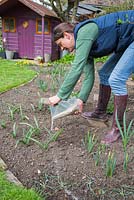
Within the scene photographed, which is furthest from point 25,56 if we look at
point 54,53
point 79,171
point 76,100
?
point 79,171

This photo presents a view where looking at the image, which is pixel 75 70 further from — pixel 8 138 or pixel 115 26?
pixel 8 138

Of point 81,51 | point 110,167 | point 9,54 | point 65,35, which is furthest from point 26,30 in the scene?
point 110,167

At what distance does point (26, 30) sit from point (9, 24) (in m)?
0.84

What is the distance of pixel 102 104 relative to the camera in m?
3.13

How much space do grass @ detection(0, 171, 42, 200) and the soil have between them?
10 cm

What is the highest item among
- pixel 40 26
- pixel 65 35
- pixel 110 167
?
pixel 40 26

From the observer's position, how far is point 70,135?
2.73 metres

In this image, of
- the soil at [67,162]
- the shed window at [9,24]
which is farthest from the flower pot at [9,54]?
the soil at [67,162]

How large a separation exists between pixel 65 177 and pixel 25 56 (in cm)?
959

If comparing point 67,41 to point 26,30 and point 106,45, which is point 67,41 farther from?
point 26,30

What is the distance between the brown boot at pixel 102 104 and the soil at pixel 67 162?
80mm

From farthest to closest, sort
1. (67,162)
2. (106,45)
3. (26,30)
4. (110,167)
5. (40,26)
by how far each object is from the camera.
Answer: (26,30) → (40,26) → (106,45) → (67,162) → (110,167)

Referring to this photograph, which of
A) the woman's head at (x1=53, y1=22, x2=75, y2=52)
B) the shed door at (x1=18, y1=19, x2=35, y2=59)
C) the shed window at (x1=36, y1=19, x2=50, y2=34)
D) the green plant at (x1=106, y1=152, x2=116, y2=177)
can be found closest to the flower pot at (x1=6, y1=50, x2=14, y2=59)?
the shed door at (x1=18, y1=19, x2=35, y2=59)

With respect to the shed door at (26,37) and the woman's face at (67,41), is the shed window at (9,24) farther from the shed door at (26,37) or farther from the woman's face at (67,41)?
the woman's face at (67,41)
